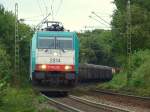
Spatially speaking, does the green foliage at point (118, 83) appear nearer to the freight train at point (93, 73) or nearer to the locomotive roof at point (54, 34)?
the freight train at point (93, 73)

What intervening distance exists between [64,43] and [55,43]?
0.51 meters

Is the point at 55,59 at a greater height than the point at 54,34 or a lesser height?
lesser

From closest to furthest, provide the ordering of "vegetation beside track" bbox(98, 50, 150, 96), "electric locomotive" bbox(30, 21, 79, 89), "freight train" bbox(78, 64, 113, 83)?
"electric locomotive" bbox(30, 21, 79, 89), "vegetation beside track" bbox(98, 50, 150, 96), "freight train" bbox(78, 64, 113, 83)

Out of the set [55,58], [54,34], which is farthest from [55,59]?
[54,34]

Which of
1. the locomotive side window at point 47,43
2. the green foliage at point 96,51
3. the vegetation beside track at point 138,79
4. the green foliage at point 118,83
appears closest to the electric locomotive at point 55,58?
the locomotive side window at point 47,43

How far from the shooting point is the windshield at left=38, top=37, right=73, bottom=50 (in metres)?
32.8

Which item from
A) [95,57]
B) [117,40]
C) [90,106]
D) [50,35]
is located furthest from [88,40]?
[90,106]

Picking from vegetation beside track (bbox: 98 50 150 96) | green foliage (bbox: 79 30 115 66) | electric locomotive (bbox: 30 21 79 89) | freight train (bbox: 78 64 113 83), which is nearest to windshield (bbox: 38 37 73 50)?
electric locomotive (bbox: 30 21 79 89)

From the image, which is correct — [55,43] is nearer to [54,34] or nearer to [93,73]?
[54,34]

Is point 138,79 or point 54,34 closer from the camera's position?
point 54,34

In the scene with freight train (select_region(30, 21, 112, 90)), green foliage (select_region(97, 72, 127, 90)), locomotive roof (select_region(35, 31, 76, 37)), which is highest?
locomotive roof (select_region(35, 31, 76, 37))

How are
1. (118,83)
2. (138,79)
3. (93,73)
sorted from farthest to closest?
(93,73) < (118,83) < (138,79)

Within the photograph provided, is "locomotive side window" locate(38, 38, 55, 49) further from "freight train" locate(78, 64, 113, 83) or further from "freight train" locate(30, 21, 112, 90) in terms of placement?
"freight train" locate(78, 64, 113, 83)

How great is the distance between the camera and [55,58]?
3262 cm
